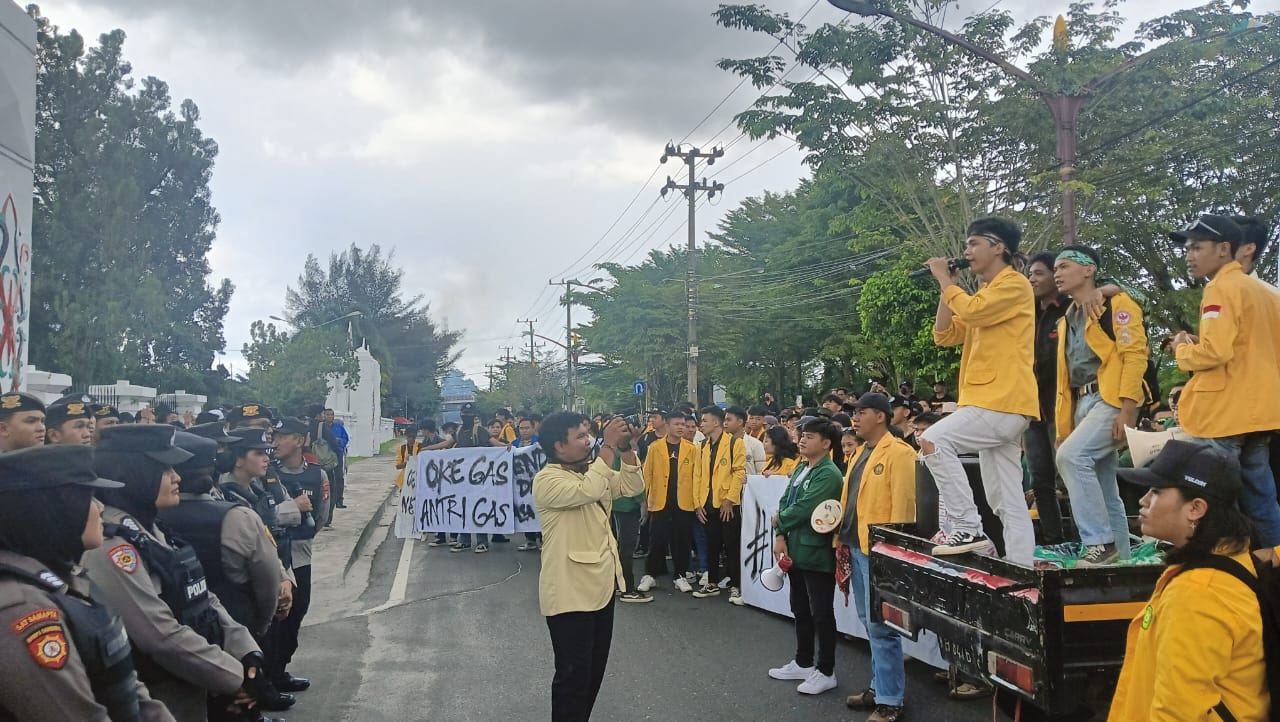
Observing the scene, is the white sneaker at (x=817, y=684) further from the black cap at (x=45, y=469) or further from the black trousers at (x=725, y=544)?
the black cap at (x=45, y=469)

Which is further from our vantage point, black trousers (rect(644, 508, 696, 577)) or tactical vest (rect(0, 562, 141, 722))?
black trousers (rect(644, 508, 696, 577))

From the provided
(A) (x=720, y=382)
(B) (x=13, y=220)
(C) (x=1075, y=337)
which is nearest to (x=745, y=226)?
(A) (x=720, y=382)

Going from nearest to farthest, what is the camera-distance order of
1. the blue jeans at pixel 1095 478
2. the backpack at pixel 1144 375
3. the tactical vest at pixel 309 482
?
the blue jeans at pixel 1095 478 < the backpack at pixel 1144 375 < the tactical vest at pixel 309 482

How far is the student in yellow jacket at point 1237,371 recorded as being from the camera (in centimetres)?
383

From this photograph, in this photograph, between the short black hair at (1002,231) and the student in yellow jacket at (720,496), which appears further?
the student in yellow jacket at (720,496)

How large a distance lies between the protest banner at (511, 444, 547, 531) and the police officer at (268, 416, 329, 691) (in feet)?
16.4

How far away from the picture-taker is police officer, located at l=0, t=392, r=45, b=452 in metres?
6.05

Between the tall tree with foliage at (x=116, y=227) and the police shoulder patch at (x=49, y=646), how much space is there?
28571 millimetres

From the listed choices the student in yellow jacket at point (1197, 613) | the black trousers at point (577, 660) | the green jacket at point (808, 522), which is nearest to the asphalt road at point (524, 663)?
the green jacket at point (808, 522)

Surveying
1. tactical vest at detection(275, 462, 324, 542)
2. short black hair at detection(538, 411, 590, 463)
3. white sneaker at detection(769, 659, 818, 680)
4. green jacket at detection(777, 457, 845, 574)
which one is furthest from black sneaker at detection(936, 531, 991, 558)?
tactical vest at detection(275, 462, 324, 542)

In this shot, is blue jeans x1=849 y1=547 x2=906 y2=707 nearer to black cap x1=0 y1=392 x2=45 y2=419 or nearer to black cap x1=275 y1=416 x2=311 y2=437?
black cap x1=275 y1=416 x2=311 y2=437

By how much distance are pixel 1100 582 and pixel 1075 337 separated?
189cm

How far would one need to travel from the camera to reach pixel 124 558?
3219 millimetres

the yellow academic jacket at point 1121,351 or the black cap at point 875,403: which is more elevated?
the yellow academic jacket at point 1121,351
